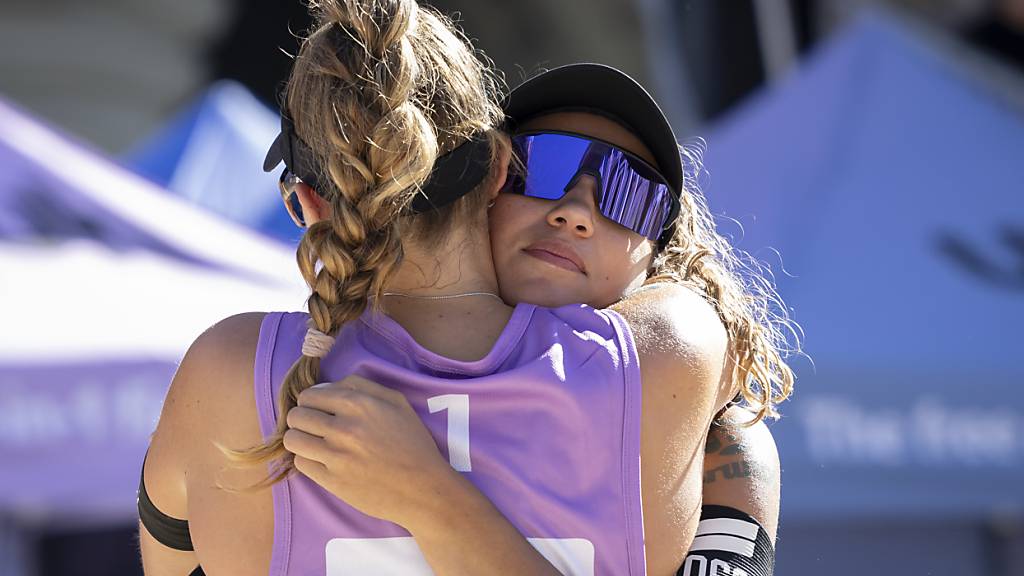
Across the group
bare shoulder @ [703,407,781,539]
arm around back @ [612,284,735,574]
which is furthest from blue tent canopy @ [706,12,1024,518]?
arm around back @ [612,284,735,574]

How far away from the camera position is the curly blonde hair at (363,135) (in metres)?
1.32

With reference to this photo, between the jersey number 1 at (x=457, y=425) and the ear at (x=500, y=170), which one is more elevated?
the ear at (x=500, y=170)

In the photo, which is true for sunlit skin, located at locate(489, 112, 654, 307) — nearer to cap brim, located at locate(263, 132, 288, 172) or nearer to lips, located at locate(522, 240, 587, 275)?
lips, located at locate(522, 240, 587, 275)

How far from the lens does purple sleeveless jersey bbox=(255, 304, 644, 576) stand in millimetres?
1335

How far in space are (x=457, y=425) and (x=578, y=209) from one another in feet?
1.38

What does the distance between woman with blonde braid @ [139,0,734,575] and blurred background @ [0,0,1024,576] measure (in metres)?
1.87

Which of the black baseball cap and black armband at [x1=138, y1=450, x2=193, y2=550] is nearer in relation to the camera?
black armband at [x1=138, y1=450, x2=193, y2=550]

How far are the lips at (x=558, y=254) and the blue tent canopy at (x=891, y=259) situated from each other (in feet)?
7.15

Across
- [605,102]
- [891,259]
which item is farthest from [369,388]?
[891,259]

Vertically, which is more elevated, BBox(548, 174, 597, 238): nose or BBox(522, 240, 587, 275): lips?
BBox(548, 174, 597, 238): nose

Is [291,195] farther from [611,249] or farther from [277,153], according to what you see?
[611,249]

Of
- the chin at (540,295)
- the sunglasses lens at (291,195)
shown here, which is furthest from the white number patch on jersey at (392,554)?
the sunglasses lens at (291,195)

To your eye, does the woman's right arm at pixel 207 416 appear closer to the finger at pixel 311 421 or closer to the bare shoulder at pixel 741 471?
the finger at pixel 311 421

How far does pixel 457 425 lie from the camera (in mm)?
1350
